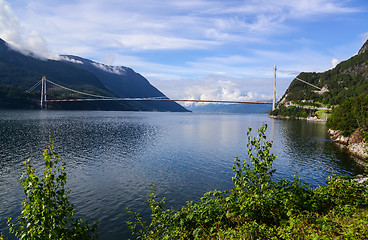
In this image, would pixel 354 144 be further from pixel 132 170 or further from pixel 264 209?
pixel 264 209

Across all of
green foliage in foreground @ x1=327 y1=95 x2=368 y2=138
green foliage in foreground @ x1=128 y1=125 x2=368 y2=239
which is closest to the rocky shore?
green foliage in foreground @ x1=327 y1=95 x2=368 y2=138

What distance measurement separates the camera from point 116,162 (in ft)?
115

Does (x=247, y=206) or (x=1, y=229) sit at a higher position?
(x=247, y=206)

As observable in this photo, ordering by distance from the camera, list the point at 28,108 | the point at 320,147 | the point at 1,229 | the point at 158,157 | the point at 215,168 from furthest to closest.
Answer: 1. the point at 28,108
2. the point at 320,147
3. the point at 158,157
4. the point at 215,168
5. the point at 1,229

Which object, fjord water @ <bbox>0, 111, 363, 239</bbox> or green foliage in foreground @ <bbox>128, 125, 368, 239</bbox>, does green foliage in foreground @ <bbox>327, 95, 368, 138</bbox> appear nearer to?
fjord water @ <bbox>0, 111, 363, 239</bbox>

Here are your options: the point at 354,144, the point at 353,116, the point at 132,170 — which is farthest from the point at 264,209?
the point at 353,116

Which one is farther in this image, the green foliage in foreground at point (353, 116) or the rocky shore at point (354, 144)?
the green foliage in foreground at point (353, 116)

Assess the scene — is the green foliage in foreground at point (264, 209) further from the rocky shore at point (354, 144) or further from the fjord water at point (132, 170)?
the rocky shore at point (354, 144)

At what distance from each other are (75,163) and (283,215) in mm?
32054

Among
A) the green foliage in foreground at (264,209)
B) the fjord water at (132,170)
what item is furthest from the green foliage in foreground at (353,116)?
the green foliage in foreground at (264,209)

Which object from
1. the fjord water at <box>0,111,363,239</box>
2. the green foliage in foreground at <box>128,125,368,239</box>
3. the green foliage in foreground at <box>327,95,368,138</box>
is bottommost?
the fjord water at <box>0,111,363,239</box>

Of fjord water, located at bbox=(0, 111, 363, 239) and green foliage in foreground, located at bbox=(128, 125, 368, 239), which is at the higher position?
green foliage in foreground, located at bbox=(128, 125, 368, 239)

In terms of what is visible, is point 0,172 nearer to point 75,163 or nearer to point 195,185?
point 75,163

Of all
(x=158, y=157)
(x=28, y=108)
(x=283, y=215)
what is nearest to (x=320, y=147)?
(x=158, y=157)
